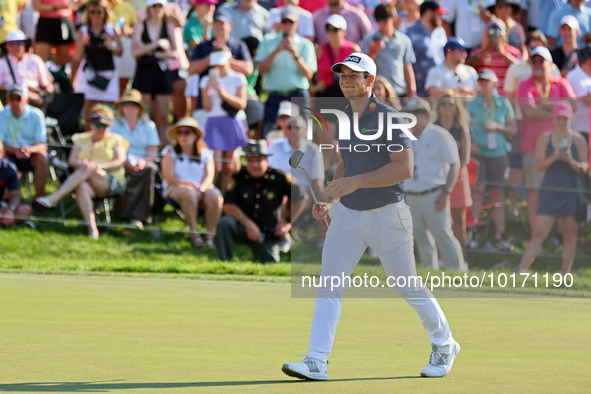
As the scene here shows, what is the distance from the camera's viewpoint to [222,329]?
7141mm

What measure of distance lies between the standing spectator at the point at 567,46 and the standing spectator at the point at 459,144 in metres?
2.52

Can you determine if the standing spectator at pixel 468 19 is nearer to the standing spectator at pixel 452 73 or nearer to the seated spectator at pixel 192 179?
the standing spectator at pixel 452 73

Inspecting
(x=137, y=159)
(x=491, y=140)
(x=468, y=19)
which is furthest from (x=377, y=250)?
(x=468, y=19)

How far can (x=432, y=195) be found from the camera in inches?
449

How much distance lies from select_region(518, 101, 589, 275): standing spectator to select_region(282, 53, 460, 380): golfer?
593cm

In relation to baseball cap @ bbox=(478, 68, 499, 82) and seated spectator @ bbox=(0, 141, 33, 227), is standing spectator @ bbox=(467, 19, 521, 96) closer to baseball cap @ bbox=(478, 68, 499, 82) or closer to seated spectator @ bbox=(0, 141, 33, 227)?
baseball cap @ bbox=(478, 68, 499, 82)

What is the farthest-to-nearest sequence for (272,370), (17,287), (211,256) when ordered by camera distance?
(211,256), (17,287), (272,370)

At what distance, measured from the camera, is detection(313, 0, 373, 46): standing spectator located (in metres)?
13.7

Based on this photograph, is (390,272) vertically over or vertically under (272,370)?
over

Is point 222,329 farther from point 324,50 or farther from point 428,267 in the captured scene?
point 324,50

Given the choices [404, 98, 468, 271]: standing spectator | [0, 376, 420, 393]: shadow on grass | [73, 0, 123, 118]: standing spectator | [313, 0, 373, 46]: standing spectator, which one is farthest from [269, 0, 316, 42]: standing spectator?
[0, 376, 420, 393]: shadow on grass

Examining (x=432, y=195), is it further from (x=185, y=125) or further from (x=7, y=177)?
(x=7, y=177)

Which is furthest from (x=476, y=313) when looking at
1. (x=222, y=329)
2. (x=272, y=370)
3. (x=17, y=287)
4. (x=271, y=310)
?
(x=17, y=287)

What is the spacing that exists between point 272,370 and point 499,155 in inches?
286
